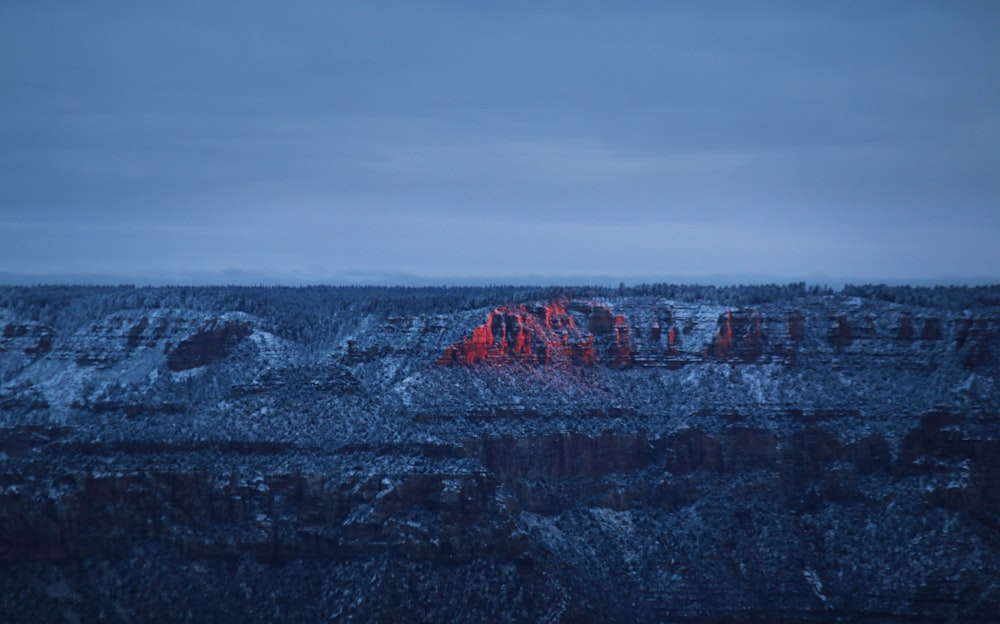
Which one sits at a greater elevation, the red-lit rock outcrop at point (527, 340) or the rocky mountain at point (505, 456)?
the red-lit rock outcrop at point (527, 340)

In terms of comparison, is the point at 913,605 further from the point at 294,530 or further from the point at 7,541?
the point at 7,541

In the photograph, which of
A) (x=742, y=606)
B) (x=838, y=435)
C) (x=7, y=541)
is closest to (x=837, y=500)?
(x=838, y=435)

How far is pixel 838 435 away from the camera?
10956 centimetres

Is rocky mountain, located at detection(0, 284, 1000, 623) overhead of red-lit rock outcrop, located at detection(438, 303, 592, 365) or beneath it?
beneath

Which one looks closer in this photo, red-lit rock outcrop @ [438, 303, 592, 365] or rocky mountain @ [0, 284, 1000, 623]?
rocky mountain @ [0, 284, 1000, 623]

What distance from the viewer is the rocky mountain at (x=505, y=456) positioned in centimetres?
9938

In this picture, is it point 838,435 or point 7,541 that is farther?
point 838,435

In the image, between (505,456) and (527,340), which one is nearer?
(505,456)

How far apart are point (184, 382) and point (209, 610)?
2103 centimetres

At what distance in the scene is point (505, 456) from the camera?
107250 mm

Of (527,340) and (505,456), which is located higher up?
(527,340)

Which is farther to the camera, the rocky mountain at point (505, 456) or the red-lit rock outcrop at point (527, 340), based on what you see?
the red-lit rock outcrop at point (527, 340)

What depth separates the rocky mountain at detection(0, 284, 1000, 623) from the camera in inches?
3912

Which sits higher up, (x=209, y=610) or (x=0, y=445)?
(x=0, y=445)
